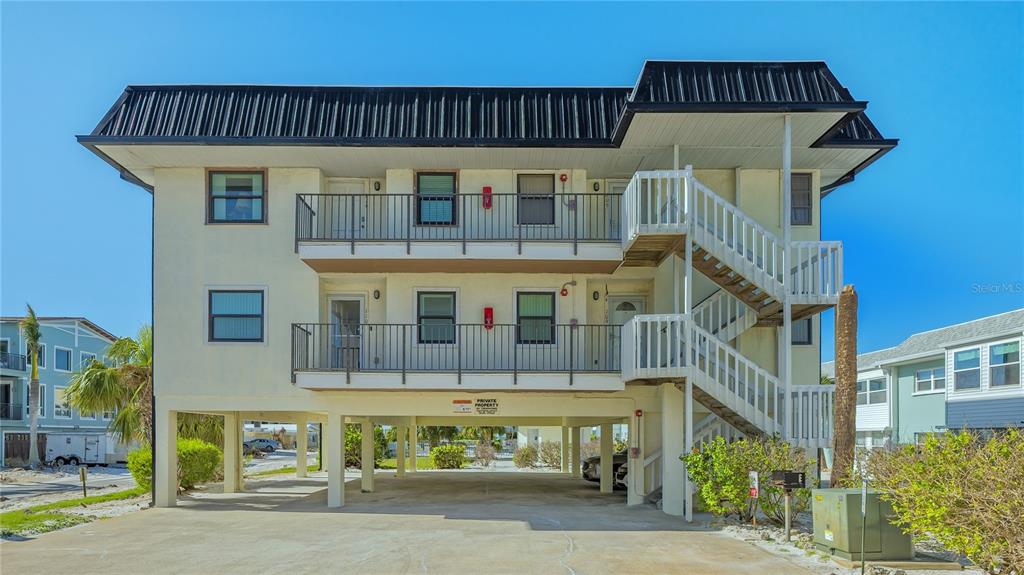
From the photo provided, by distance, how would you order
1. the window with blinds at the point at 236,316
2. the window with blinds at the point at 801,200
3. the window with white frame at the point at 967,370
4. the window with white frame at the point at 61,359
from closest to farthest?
the window with blinds at the point at 236,316
the window with blinds at the point at 801,200
the window with white frame at the point at 967,370
the window with white frame at the point at 61,359

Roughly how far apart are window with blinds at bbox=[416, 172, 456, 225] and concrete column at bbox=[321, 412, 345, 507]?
5.12 m

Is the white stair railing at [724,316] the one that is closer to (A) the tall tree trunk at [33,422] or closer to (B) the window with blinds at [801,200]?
(B) the window with blinds at [801,200]

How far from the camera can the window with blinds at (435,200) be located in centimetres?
2116

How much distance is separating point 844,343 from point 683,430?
4.71 metres

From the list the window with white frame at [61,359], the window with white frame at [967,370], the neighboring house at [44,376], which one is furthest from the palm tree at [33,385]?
the window with white frame at [967,370]

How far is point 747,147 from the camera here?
19500mm

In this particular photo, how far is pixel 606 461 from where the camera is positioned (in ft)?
82.6

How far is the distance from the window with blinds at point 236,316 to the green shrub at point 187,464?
179 inches

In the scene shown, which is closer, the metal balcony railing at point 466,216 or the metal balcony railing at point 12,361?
the metal balcony railing at point 466,216

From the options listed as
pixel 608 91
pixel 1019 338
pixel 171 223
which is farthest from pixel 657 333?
pixel 1019 338

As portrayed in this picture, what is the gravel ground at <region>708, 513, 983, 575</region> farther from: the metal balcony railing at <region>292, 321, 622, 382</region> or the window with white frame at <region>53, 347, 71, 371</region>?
the window with white frame at <region>53, 347, 71, 371</region>

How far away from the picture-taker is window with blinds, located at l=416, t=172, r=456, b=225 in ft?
69.4

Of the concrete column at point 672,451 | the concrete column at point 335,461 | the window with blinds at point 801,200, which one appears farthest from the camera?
the window with blinds at point 801,200

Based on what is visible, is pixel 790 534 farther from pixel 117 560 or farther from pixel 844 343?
pixel 117 560
